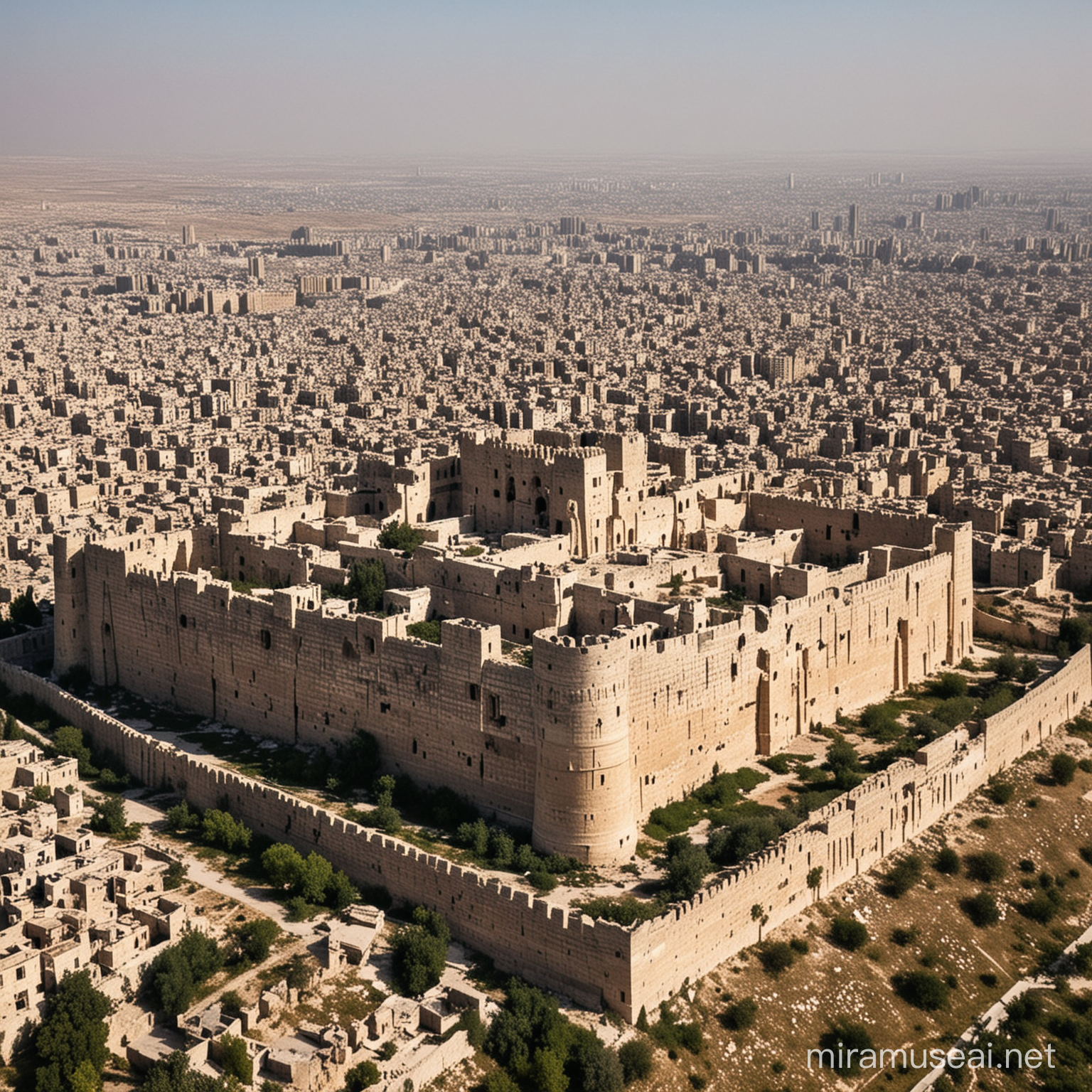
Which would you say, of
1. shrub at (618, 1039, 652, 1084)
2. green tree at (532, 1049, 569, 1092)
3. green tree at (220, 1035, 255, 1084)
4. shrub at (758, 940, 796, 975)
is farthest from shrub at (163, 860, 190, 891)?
shrub at (758, 940, 796, 975)

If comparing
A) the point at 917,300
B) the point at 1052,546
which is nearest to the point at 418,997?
the point at 1052,546

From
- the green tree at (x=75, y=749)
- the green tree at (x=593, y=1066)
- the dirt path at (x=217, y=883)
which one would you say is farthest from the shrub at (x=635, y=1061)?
the green tree at (x=75, y=749)

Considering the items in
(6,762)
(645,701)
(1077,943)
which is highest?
(645,701)

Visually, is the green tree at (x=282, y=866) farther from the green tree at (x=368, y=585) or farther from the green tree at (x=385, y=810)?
the green tree at (x=368, y=585)

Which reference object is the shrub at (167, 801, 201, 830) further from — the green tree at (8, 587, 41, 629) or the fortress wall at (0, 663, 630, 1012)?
the green tree at (8, 587, 41, 629)

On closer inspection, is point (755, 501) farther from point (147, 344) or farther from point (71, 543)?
point (147, 344)

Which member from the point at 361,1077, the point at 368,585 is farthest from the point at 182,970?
the point at 368,585

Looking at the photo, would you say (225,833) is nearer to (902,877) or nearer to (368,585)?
(368,585)
